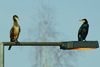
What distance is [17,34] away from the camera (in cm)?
920

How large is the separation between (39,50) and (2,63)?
830cm

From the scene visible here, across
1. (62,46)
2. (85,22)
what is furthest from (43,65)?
(62,46)

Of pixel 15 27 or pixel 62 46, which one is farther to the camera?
pixel 15 27

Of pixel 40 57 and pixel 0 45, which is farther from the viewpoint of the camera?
pixel 40 57

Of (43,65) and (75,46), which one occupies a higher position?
(75,46)

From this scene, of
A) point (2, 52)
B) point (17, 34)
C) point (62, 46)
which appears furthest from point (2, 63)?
point (17, 34)

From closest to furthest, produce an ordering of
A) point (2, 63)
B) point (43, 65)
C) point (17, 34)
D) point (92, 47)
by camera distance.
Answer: point (2, 63) < point (92, 47) < point (17, 34) < point (43, 65)

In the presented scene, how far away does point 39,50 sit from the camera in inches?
553

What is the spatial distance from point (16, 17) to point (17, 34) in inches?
16.5

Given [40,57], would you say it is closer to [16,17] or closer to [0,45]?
[16,17]

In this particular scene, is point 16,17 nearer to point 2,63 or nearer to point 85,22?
point 85,22

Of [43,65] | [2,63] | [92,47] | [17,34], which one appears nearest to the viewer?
[2,63]

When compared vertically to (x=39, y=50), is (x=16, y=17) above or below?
above

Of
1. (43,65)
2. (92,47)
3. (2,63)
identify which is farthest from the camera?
(43,65)
